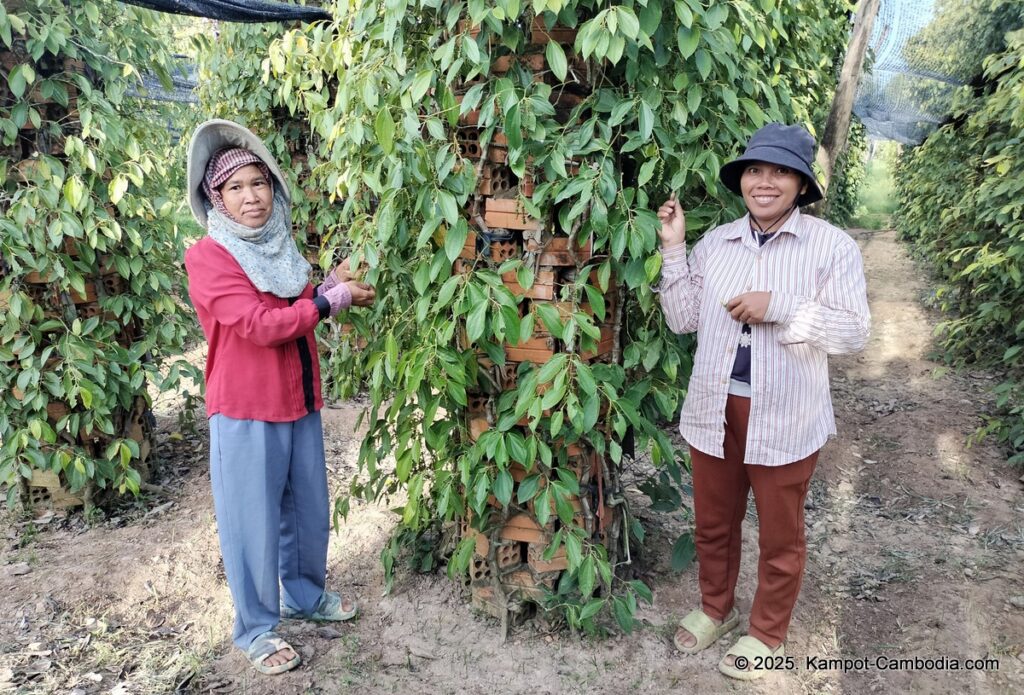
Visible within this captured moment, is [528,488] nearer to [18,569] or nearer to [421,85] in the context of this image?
[421,85]

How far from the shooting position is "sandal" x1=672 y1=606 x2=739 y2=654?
2531 millimetres

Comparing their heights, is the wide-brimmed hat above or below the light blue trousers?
above

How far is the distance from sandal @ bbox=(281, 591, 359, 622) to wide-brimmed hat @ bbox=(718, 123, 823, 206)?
202cm

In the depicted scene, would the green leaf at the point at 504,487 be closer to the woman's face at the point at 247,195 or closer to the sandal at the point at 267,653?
the sandal at the point at 267,653

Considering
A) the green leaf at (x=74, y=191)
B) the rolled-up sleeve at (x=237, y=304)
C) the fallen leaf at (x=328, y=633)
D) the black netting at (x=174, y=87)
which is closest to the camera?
the rolled-up sleeve at (x=237, y=304)

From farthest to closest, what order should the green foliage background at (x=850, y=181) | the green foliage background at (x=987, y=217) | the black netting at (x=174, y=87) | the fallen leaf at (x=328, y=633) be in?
the green foliage background at (x=850, y=181) → the green foliage background at (x=987, y=217) → the black netting at (x=174, y=87) → the fallen leaf at (x=328, y=633)

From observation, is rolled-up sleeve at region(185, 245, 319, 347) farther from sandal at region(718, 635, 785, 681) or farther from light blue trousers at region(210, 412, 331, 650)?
sandal at region(718, 635, 785, 681)

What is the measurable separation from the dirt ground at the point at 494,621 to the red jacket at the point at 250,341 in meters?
0.89

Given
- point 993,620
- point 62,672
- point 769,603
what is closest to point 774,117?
point 769,603

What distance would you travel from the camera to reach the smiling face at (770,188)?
6.95ft

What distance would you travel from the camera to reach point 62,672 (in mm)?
2531

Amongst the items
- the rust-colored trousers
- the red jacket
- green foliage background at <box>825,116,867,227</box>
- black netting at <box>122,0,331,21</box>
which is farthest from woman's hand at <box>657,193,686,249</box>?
green foliage background at <box>825,116,867,227</box>

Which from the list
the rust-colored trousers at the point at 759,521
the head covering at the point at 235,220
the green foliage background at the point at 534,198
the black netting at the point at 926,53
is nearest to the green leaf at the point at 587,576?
the green foliage background at the point at 534,198

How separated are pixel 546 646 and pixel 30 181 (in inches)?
113
